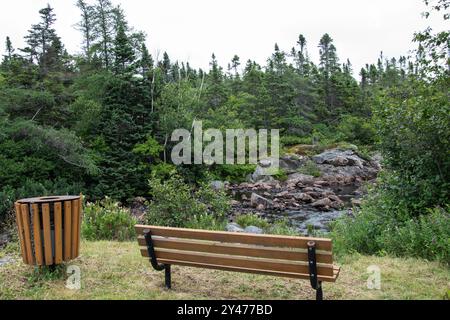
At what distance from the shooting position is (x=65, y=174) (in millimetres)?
16938

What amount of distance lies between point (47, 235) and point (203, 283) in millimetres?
1877

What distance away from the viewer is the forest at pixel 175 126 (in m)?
6.81

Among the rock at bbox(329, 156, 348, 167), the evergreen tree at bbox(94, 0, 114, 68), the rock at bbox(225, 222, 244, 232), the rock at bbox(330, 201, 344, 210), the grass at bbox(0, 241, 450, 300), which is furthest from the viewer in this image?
the rock at bbox(329, 156, 348, 167)

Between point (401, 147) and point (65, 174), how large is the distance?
14735 millimetres

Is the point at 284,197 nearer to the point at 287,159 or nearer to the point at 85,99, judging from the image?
the point at 287,159

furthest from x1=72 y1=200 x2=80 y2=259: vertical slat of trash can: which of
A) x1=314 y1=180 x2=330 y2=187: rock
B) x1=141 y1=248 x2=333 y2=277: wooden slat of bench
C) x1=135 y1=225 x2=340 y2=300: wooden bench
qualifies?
x1=314 y1=180 x2=330 y2=187: rock

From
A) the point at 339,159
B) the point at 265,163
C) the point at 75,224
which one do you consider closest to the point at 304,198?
the point at 265,163

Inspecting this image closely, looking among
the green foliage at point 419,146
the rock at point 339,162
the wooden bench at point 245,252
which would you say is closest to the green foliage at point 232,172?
the rock at point 339,162

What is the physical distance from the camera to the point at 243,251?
3.46 metres

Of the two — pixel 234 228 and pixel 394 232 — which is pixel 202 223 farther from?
pixel 394 232

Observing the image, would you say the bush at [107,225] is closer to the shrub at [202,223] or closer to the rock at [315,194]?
the shrub at [202,223]

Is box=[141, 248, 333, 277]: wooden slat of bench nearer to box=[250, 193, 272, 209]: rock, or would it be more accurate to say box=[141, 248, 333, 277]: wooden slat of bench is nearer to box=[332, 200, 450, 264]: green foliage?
box=[332, 200, 450, 264]: green foliage

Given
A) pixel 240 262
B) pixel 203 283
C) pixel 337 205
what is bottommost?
pixel 337 205

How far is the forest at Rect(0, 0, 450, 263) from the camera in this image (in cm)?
681
